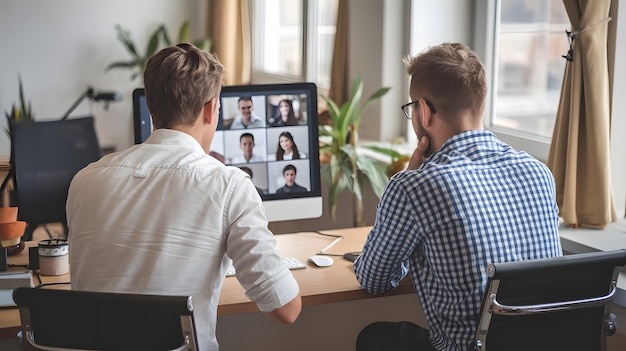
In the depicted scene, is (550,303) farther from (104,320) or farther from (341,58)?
(341,58)

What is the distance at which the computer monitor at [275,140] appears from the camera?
229 cm

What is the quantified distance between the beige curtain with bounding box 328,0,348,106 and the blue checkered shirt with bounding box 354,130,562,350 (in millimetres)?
2445

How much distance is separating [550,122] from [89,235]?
6.77ft

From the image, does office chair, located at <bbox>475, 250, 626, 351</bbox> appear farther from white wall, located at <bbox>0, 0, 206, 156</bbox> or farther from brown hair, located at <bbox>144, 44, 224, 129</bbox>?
white wall, located at <bbox>0, 0, 206, 156</bbox>

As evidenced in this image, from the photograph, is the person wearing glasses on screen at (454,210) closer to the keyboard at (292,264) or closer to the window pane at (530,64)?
the keyboard at (292,264)

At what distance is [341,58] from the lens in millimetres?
4215

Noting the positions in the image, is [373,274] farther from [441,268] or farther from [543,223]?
[543,223]

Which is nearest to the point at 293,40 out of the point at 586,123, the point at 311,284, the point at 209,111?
the point at 586,123

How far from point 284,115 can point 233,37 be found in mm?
4063

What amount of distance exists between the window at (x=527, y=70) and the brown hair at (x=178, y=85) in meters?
1.74

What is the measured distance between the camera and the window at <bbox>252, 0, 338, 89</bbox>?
4996mm

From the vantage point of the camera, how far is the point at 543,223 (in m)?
1.79

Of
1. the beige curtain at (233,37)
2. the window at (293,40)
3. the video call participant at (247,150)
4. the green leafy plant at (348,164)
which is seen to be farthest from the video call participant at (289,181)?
the beige curtain at (233,37)

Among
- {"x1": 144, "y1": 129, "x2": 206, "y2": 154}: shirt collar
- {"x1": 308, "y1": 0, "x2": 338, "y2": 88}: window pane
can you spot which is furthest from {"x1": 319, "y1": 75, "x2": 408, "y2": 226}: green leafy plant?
{"x1": 308, "y1": 0, "x2": 338, "y2": 88}: window pane
